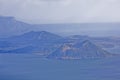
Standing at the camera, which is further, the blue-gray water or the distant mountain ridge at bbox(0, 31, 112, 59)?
the distant mountain ridge at bbox(0, 31, 112, 59)

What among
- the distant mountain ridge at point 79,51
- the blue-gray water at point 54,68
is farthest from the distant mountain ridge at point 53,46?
the blue-gray water at point 54,68

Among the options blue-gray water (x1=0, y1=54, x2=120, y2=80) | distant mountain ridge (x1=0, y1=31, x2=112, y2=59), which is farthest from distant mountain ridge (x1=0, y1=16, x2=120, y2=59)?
blue-gray water (x1=0, y1=54, x2=120, y2=80)

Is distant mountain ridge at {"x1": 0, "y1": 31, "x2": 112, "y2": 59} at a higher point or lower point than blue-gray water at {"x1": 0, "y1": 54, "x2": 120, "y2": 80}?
higher

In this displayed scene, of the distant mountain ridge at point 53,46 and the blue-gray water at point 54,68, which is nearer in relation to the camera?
the blue-gray water at point 54,68

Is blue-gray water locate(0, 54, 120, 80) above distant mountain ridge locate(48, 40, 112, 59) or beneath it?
beneath

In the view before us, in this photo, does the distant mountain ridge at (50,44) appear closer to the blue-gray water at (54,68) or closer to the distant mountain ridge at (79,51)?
the distant mountain ridge at (79,51)

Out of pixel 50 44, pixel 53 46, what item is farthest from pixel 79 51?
pixel 50 44

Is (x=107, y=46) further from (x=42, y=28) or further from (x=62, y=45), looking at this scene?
(x=42, y=28)

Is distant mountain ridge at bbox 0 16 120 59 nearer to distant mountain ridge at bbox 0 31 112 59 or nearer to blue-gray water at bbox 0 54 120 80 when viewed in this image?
distant mountain ridge at bbox 0 31 112 59

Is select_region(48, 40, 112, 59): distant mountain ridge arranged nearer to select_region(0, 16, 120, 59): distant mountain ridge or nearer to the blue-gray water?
select_region(0, 16, 120, 59): distant mountain ridge

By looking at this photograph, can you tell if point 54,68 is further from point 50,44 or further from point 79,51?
point 79,51
